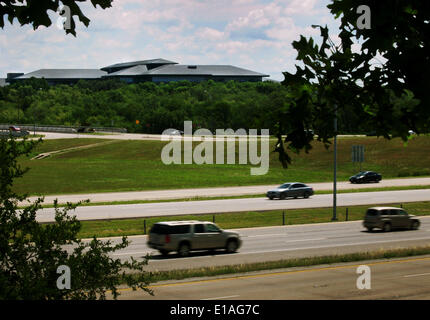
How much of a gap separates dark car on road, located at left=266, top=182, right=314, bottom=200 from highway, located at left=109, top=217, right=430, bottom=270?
43.2 feet

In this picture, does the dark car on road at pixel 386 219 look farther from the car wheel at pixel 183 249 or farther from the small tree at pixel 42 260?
the small tree at pixel 42 260

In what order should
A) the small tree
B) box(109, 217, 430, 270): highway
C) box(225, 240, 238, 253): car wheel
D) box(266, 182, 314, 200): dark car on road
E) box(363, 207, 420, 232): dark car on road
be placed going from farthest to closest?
box(266, 182, 314, 200): dark car on road → box(363, 207, 420, 232): dark car on road → box(225, 240, 238, 253): car wheel → box(109, 217, 430, 270): highway → the small tree

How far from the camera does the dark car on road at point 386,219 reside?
33.7 m

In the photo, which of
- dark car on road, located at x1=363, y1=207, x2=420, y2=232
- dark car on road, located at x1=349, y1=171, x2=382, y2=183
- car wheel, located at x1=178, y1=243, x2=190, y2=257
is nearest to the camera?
car wheel, located at x1=178, y1=243, x2=190, y2=257

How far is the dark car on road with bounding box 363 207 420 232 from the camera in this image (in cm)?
3369

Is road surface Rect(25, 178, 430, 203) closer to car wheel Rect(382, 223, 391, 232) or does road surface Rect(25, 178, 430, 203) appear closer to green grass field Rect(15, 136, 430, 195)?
green grass field Rect(15, 136, 430, 195)

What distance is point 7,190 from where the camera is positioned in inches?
294

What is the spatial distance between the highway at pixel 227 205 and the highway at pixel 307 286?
769 inches

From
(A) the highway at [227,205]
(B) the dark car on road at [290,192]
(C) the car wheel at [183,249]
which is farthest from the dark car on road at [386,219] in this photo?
(B) the dark car on road at [290,192]

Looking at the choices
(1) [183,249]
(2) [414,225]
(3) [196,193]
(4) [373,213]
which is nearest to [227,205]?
(3) [196,193]

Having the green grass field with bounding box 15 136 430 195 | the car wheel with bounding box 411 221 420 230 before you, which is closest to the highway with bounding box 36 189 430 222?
the green grass field with bounding box 15 136 430 195

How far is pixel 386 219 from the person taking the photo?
33.9m

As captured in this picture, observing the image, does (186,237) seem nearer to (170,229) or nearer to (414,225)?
(170,229)
